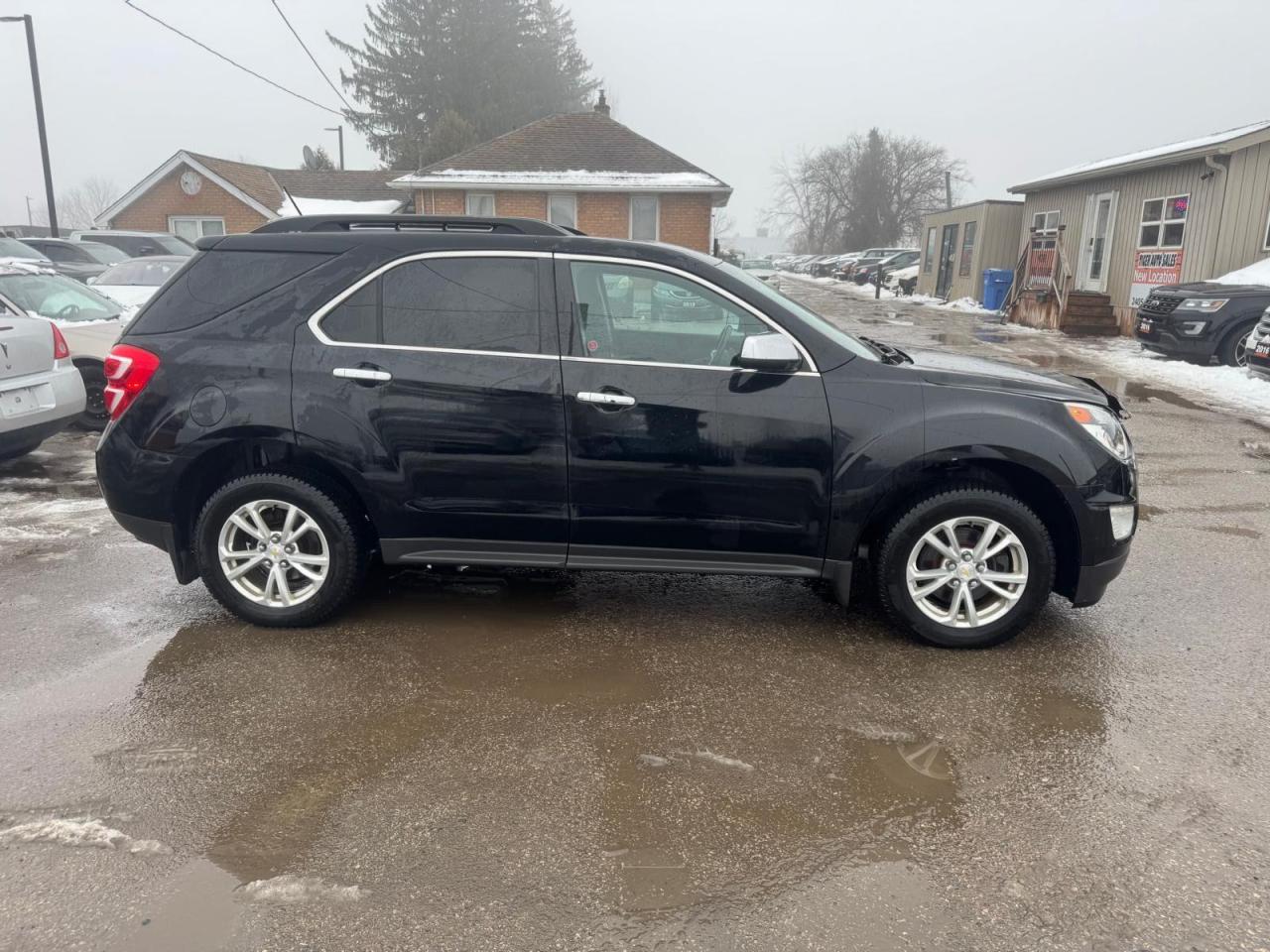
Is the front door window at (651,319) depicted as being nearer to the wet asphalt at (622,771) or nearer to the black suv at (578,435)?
the black suv at (578,435)

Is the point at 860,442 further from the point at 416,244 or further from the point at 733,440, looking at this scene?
the point at 416,244

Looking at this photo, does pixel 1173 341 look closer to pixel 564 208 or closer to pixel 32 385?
pixel 32 385

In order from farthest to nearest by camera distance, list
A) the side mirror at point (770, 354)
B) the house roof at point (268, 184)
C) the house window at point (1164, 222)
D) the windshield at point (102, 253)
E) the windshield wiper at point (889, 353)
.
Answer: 1. the house roof at point (268, 184)
2. the windshield at point (102, 253)
3. the house window at point (1164, 222)
4. the windshield wiper at point (889, 353)
5. the side mirror at point (770, 354)

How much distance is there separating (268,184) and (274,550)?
3515cm

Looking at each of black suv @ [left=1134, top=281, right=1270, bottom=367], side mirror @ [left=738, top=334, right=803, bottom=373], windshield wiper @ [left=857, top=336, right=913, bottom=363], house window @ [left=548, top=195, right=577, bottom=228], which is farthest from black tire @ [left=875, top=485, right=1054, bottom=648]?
house window @ [left=548, top=195, right=577, bottom=228]

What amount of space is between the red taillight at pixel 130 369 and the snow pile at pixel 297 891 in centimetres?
247

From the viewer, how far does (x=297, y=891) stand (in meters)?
2.51

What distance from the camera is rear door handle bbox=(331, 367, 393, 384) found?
3.96m

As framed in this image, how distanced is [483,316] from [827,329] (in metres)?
1.59

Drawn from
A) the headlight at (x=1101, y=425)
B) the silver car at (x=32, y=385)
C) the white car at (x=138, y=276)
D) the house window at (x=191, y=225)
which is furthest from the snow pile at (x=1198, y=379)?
the house window at (x=191, y=225)

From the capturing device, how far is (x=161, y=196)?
105 ft

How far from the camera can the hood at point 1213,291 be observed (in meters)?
12.5

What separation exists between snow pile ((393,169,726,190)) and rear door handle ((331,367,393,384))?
20.7m

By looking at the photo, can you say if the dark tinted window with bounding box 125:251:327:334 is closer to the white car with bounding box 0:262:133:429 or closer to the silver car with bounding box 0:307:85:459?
the silver car with bounding box 0:307:85:459
